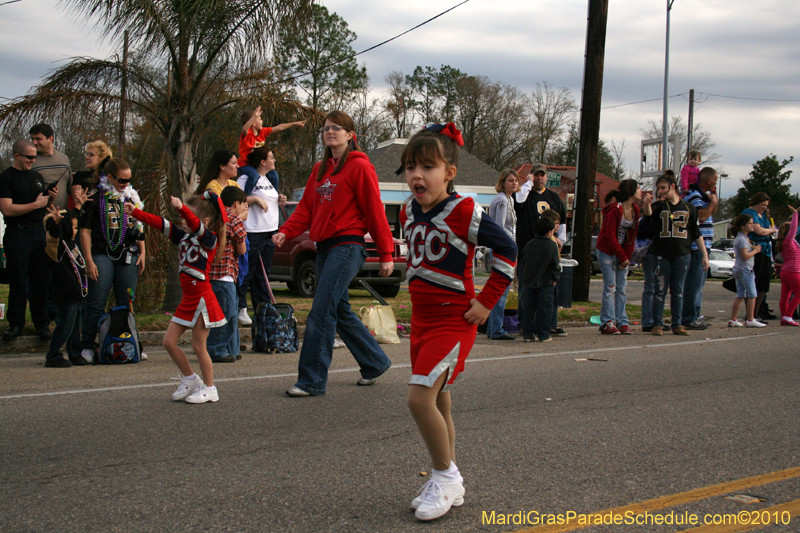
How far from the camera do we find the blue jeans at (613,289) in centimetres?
995

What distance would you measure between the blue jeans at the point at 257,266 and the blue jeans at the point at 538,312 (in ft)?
11.1

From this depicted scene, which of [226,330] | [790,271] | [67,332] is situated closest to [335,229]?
[226,330]

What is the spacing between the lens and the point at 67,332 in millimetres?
7020

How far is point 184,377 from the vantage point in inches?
214

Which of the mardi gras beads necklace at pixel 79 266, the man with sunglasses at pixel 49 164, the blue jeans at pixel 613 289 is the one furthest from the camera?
the blue jeans at pixel 613 289

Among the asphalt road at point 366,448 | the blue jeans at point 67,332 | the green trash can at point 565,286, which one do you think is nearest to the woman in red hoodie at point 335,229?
the asphalt road at point 366,448

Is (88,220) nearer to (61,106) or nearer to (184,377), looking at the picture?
(184,377)

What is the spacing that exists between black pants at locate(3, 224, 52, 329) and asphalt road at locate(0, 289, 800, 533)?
1109mm

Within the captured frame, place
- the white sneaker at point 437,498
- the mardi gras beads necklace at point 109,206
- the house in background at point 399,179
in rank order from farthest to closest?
1. the house in background at point 399,179
2. the mardi gras beads necklace at point 109,206
3. the white sneaker at point 437,498

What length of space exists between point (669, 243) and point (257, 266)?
222 inches

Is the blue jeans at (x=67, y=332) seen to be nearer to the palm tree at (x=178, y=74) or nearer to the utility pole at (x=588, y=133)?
the palm tree at (x=178, y=74)

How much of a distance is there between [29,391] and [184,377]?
136 centimetres

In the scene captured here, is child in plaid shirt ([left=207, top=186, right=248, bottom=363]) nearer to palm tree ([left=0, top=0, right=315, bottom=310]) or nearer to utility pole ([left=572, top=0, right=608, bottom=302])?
palm tree ([left=0, top=0, right=315, bottom=310])

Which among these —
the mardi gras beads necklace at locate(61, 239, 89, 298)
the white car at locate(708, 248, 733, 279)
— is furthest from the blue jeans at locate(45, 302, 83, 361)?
the white car at locate(708, 248, 733, 279)
